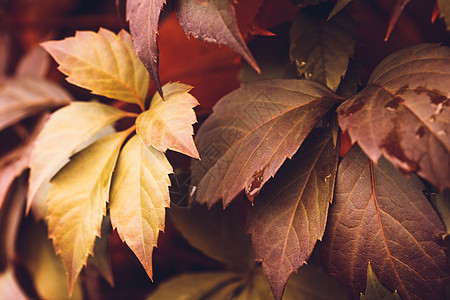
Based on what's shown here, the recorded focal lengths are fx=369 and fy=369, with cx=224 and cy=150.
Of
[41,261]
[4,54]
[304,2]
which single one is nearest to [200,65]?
[304,2]

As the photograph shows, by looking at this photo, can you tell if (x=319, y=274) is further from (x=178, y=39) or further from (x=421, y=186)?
(x=178, y=39)

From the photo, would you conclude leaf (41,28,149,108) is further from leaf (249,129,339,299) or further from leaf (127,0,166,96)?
leaf (249,129,339,299)

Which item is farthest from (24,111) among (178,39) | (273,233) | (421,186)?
(421,186)

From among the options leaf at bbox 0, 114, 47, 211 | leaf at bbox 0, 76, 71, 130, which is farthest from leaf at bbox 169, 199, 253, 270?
leaf at bbox 0, 76, 71, 130

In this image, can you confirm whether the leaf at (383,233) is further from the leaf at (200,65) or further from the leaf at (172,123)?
the leaf at (200,65)

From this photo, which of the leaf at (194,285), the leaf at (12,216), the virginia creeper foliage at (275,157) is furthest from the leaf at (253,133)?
the leaf at (12,216)

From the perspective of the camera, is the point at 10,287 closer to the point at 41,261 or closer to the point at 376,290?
the point at 41,261

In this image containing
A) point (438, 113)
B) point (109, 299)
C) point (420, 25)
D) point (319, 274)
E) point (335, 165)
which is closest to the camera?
point (438, 113)
